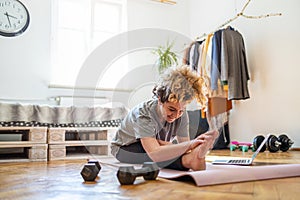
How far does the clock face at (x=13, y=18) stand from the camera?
2.91 m

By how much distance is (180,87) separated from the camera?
1249 mm

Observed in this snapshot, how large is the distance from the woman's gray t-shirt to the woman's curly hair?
0.29 feet

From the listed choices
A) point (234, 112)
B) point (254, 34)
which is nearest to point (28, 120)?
point (234, 112)

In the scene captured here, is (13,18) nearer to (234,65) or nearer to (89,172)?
(234,65)

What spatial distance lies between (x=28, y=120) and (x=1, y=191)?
1288 mm

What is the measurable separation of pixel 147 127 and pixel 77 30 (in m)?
2.38

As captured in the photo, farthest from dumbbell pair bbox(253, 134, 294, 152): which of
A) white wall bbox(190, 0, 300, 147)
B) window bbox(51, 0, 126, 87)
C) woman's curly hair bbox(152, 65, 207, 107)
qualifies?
Result: window bbox(51, 0, 126, 87)

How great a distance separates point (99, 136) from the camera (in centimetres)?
242

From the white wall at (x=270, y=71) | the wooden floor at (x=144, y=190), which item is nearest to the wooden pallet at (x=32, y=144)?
the wooden floor at (x=144, y=190)

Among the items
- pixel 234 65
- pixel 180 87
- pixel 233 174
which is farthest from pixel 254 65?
pixel 233 174

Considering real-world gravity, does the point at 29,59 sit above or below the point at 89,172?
above

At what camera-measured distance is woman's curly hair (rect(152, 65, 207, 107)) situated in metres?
1.24

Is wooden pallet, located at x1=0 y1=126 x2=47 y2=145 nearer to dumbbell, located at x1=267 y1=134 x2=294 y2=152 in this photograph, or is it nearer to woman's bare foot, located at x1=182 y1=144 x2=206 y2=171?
woman's bare foot, located at x1=182 y1=144 x2=206 y2=171

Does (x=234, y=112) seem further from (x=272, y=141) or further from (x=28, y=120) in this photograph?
(x=28, y=120)
